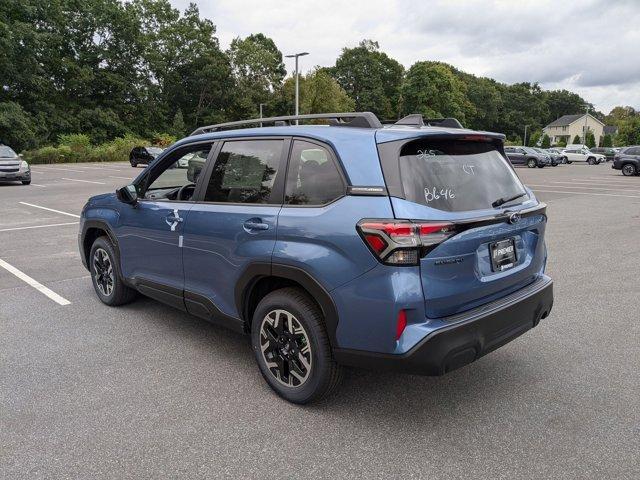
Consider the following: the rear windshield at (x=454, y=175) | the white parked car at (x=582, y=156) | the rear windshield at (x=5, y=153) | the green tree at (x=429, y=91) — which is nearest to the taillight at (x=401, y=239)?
the rear windshield at (x=454, y=175)

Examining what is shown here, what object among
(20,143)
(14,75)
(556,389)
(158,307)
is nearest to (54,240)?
A: (158,307)

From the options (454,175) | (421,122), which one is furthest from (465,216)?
(421,122)

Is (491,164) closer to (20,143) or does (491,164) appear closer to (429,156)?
(429,156)

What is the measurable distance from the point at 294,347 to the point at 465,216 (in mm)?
1295

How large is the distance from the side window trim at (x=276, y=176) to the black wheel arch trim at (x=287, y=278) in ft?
1.38

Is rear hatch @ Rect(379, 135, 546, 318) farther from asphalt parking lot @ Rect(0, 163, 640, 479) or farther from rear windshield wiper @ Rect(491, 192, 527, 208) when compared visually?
asphalt parking lot @ Rect(0, 163, 640, 479)

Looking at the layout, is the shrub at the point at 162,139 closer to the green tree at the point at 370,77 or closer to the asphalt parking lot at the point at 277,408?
the green tree at the point at 370,77

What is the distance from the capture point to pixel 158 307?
5191 millimetres

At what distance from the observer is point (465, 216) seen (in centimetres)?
291

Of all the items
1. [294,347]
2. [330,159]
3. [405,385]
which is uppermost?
[330,159]

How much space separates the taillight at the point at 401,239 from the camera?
269cm

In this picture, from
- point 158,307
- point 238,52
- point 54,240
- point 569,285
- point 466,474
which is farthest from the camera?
point 238,52

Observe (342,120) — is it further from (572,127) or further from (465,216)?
(572,127)

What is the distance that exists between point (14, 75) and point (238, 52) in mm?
30734
